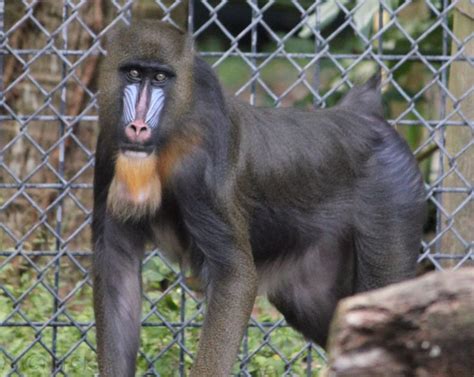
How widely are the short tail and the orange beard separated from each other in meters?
1.23

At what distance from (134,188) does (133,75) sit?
0.41 metres

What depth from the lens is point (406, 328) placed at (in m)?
2.58

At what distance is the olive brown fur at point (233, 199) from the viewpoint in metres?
4.60

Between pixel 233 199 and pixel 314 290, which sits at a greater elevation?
pixel 233 199

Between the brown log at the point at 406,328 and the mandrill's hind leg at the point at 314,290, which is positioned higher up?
the brown log at the point at 406,328

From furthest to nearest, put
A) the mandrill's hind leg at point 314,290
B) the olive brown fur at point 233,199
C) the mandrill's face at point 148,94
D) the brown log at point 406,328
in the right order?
the mandrill's hind leg at point 314,290 < the olive brown fur at point 233,199 < the mandrill's face at point 148,94 < the brown log at point 406,328

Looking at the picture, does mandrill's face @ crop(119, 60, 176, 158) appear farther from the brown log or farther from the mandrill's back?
the brown log

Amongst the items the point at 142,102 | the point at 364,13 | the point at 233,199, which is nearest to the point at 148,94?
the point at 142,102

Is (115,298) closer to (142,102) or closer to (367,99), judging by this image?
(142,102)

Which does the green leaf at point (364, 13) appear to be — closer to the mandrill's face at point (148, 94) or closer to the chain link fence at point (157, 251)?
the chain link fence at point (157, 251)

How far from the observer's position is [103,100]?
4629 mm

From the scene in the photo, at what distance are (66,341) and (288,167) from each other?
1.41 metres

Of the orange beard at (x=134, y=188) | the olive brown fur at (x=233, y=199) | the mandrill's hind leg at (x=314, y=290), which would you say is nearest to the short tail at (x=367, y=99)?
the olive brown fur at (x=233, y=199)

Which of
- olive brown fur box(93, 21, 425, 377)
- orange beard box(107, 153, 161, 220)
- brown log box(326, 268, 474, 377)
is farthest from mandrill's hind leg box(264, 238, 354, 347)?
brown log box(326, 268, 474, 377)
